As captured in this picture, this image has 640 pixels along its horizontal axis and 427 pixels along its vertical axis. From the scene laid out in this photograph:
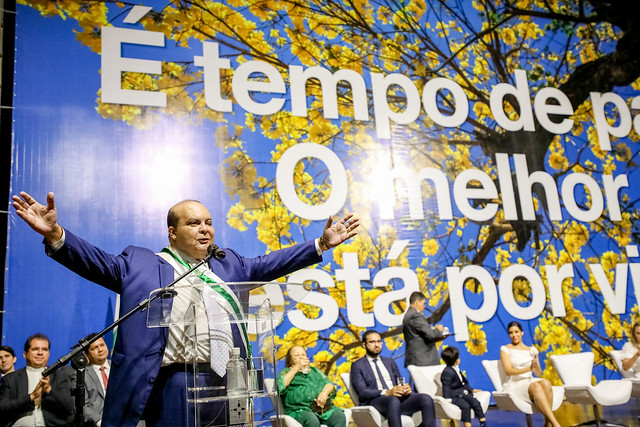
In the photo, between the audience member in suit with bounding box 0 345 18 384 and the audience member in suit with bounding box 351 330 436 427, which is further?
the audience member in suit with bounding box 351 330 436 427

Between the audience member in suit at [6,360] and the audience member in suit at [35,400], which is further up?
the audience member in suit at [6,360]

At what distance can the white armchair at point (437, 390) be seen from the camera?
561 cm

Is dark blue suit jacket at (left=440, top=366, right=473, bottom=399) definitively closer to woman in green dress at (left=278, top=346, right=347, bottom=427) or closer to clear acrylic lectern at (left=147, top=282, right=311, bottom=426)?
woman in green dress at (left=278, top=346, right=347, bottom=427)

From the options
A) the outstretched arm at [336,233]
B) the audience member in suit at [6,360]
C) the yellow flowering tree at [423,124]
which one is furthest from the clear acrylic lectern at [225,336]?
the yellow flowering tree at [423,124]

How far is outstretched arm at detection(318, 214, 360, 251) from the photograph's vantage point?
280 centimetres

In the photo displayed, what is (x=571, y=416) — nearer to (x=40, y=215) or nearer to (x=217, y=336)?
(x=217, y=336)

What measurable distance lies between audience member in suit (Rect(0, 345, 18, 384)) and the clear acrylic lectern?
3588mm

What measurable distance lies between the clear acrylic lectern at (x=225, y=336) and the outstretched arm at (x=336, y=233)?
47 centimetres

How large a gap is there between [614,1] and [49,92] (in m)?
7.24

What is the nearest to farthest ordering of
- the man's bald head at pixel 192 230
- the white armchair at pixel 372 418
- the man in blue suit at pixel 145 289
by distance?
the man in blue suit at pixel 145 289 < the man's bald head at pixel 192 230 < the white armchair at pixel 372 418

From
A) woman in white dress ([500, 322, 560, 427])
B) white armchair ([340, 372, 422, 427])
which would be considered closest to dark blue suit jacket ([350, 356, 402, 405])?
white armchair ([340, 372, 422, 427])

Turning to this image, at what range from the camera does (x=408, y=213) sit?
7230mm

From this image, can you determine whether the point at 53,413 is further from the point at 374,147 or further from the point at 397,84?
the point at 397,84

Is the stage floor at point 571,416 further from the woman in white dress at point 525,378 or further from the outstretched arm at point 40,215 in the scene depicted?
the outstretched arm at point 40,215
